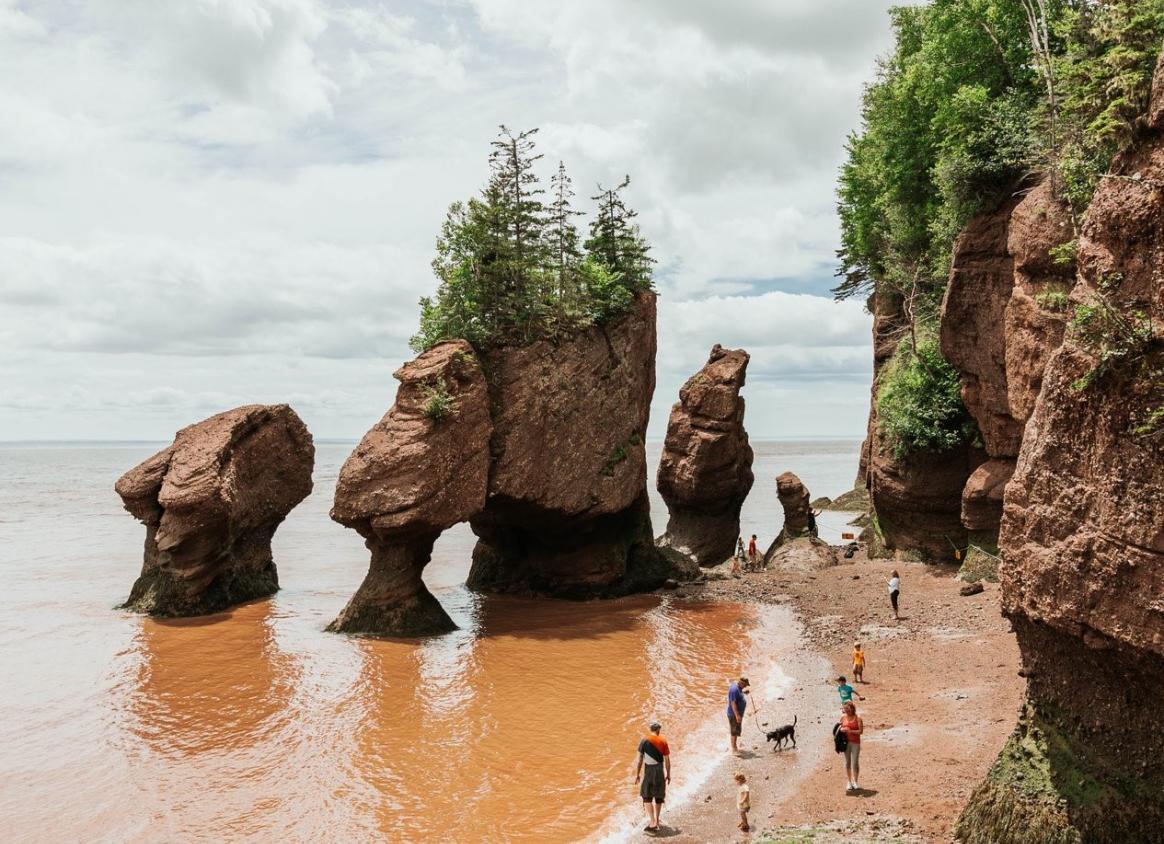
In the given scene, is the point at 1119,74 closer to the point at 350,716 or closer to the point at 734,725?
the point at 734,725

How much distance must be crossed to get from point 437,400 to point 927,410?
754 inches

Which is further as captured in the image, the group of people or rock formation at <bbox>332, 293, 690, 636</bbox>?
rock formation at <bbox>332, 293, 690, 636</bbox>

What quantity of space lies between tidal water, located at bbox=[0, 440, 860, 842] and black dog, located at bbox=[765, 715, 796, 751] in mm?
1240

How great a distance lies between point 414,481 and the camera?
25000 millimetres

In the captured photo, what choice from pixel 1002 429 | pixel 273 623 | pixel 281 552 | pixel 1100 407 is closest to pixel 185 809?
pixel 273 623

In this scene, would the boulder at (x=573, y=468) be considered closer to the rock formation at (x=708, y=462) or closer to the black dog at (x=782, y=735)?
the rock formation at (x=708, y=462)

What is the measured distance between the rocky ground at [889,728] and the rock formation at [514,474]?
9521 millimetres

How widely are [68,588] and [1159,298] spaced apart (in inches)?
1639

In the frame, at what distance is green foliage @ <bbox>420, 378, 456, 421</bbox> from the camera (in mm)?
25391

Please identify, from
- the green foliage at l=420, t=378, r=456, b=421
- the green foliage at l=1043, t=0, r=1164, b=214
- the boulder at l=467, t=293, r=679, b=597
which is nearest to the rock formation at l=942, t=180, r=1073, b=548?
the green foliage at l=1043, t=0, r=1164, b=214

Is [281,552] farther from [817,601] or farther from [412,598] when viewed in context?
[817,601]

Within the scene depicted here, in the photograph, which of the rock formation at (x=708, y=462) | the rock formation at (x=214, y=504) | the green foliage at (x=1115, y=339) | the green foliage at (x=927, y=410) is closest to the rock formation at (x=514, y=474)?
the rock formation at (x=214, y=504)

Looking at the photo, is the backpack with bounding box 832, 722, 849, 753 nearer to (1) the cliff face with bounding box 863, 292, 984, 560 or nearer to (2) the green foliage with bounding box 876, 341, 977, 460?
(2) the green foliage with bounding box 876, 341, 977, 460

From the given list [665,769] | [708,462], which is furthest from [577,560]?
[665,769]
